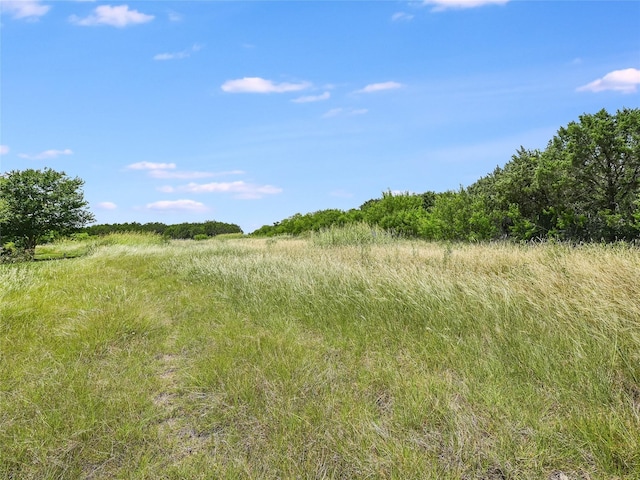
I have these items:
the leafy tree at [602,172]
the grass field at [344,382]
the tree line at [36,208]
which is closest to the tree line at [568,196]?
the leafy tree at [602,172]

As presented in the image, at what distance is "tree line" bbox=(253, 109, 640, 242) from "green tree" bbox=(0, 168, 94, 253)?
16.8 m

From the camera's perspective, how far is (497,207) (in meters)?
16.5

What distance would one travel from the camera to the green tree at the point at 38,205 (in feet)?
52.3

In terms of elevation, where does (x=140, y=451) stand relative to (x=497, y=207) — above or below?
below

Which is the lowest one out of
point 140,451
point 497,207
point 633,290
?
point 140,451

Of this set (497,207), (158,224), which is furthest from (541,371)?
(158,224)

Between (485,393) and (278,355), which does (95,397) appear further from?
(485,393)

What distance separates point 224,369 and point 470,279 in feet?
13.8

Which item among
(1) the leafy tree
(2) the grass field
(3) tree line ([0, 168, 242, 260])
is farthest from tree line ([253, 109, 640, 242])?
(3) tree line ([0, 168, 242, 260])

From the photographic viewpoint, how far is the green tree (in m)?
15.9

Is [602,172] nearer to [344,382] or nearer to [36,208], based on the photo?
[344,382]

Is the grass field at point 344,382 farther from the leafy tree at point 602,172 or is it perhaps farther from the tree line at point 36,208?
the tree line at point 36,208

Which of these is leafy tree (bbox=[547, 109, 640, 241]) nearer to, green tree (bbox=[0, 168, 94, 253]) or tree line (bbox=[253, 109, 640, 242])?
A: tree line (bbox=[253, 109, 640, 242])

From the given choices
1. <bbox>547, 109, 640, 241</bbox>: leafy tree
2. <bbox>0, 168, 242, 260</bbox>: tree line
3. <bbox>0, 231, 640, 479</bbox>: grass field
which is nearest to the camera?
<bbox>0, 231, 640, 479</bbox>: grass field
